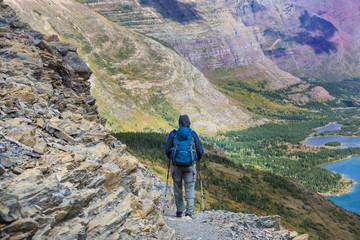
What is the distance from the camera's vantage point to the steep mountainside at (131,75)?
11831cm

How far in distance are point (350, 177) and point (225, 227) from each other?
15391 cm

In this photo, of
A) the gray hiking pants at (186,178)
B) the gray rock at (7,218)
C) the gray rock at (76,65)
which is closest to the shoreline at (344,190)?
the gray rock at (76,65)

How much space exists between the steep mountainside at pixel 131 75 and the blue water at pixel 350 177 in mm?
65137

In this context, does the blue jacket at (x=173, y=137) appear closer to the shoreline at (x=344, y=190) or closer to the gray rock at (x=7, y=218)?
the gray rock at (x=7, y=218)

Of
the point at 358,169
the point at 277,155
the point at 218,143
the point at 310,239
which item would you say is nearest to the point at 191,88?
the point at 218,143

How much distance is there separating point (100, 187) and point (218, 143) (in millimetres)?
141859

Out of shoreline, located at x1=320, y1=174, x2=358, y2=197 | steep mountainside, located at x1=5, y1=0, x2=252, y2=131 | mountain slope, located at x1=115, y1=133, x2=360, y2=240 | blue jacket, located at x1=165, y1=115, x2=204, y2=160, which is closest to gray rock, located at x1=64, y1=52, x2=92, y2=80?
blue jacket, located at x1=165, y1=115, x2=204, y2=160

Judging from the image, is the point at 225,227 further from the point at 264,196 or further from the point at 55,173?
the point at 264,196

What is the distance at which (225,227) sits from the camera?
586 inches

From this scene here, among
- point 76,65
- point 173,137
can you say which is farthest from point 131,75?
point 173,137

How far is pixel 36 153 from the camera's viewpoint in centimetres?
916

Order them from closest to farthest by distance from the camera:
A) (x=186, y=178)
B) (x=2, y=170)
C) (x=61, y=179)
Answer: (x=2, y=170) < (x=61, y=179) < (x=186, y=178)

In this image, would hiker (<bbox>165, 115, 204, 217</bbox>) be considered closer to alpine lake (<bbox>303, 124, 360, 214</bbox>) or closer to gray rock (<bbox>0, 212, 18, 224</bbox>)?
gray rock (<bbox>0, 212, 18, 224</bbox>)


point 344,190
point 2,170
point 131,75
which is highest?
point 344,190
